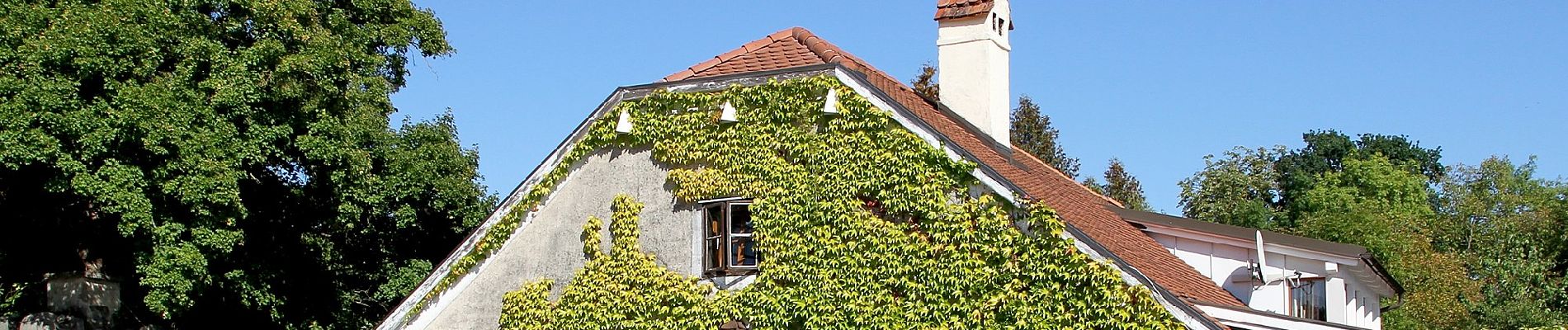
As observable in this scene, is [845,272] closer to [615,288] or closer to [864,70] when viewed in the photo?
[615,288]

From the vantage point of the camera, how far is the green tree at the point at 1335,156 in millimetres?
71125

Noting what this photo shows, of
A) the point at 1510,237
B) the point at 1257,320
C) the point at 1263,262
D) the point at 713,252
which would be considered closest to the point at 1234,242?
the point at 1263,262

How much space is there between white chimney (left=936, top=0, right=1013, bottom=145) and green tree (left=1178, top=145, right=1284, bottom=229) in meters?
46.2

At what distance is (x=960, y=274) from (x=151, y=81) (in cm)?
1433

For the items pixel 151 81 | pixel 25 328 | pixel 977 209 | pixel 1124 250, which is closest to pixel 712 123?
pixel 977 209

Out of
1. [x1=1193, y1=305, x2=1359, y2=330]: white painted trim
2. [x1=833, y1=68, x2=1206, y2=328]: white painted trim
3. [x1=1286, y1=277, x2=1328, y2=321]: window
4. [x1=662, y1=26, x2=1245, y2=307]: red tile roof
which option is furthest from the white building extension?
[x1=833, y1=68, x2=1206, y2=328]: white painted trim

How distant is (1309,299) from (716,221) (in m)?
7.92

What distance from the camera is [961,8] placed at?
806 inches

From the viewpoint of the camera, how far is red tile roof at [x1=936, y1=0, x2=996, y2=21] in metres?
20.3

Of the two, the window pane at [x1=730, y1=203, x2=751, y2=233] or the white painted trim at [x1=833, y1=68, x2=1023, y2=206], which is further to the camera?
the window pane at [x1=730, y1=203, x2=751, y2=233]

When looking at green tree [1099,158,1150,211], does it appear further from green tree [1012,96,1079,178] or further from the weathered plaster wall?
the weathered plaster wall

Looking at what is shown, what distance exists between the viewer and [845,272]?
16.7m

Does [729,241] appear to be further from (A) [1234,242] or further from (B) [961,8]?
(A) [1234,242]

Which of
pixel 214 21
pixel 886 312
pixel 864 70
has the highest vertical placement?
pixel 214 21
